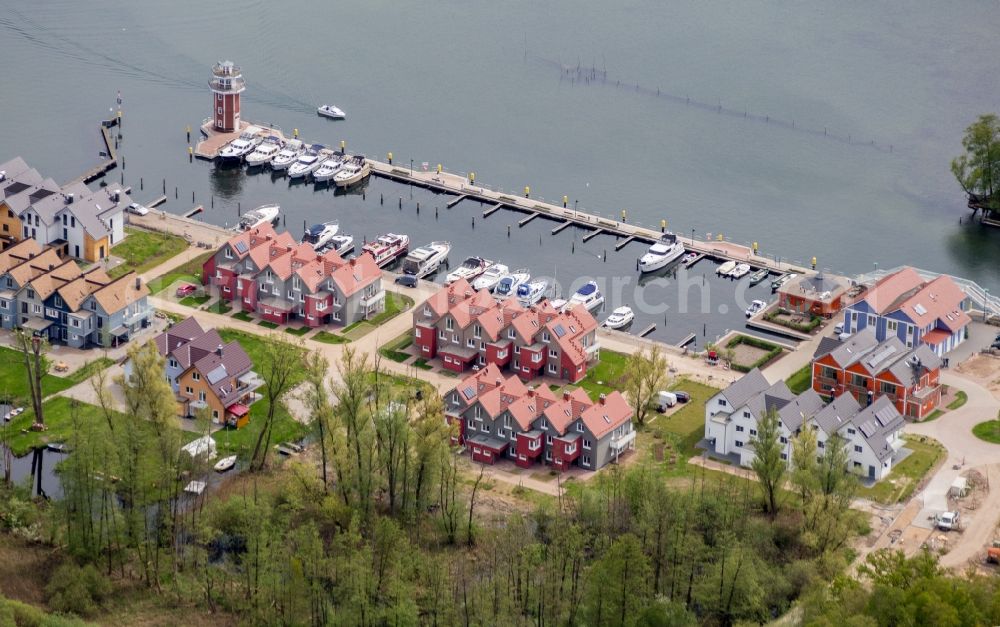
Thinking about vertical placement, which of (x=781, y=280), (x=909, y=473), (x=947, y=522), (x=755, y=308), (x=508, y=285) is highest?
(x=947, y=522)

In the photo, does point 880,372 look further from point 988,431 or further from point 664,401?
point 664,401

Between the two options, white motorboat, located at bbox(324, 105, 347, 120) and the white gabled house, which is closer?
the white gabled house

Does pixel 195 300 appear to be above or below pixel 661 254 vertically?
below

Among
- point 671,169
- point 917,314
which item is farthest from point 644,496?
point 671,169

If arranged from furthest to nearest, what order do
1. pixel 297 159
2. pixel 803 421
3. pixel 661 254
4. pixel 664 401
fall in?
pixel 297 159
pixel 661 254
pixel 664 401
pixel 803 421

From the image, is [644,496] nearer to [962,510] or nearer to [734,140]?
[962,510]

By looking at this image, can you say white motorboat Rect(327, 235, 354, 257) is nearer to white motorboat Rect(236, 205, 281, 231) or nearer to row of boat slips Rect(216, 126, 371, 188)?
white motorboat Rect(236, 205, 281, 231)

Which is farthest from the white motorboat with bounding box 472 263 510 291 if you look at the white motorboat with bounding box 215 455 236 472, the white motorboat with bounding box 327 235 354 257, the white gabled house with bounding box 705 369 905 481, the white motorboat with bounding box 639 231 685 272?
the white motorboat with bounding box 215 455 236 472

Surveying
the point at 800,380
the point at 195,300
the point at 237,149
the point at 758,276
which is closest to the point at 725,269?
the point at 758,276
